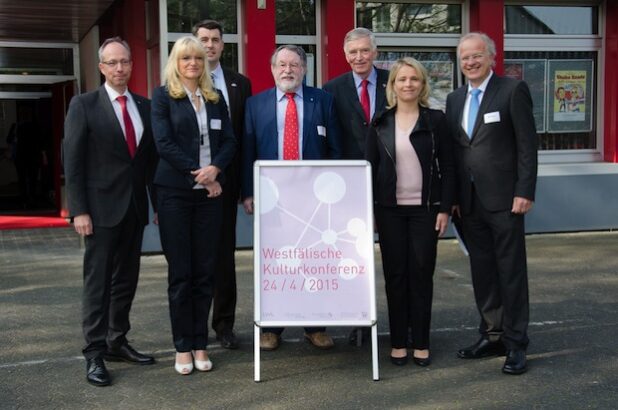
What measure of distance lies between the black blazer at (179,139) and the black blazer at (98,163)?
207 mm

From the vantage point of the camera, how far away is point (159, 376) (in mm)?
4715

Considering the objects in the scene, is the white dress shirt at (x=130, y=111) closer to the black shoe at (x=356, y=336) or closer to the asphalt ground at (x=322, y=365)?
the asphalt ground at (x=322, y=365)

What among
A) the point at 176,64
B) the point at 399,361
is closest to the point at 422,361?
the point at 399,361

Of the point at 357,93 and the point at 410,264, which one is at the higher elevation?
the point at 357,93

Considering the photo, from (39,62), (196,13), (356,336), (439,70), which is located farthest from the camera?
(39,62)

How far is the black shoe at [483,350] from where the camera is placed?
5.03 meters

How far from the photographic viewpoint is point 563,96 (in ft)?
35.8

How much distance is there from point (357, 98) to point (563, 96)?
254 inches

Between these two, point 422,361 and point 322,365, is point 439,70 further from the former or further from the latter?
point 322,365

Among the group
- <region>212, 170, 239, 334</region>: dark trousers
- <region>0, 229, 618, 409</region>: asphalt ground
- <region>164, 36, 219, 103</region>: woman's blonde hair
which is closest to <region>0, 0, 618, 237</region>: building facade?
<region>0, 229, 618, 409</region>: asphalt ground

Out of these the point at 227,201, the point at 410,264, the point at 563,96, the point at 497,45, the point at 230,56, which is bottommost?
the point at 410,264

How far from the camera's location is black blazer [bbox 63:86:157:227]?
4594mm

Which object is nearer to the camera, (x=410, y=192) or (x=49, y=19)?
(x=410, y=192)

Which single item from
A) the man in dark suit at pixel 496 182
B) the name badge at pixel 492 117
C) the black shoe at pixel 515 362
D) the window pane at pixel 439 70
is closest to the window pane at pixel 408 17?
the window pane at pixel 439 70
